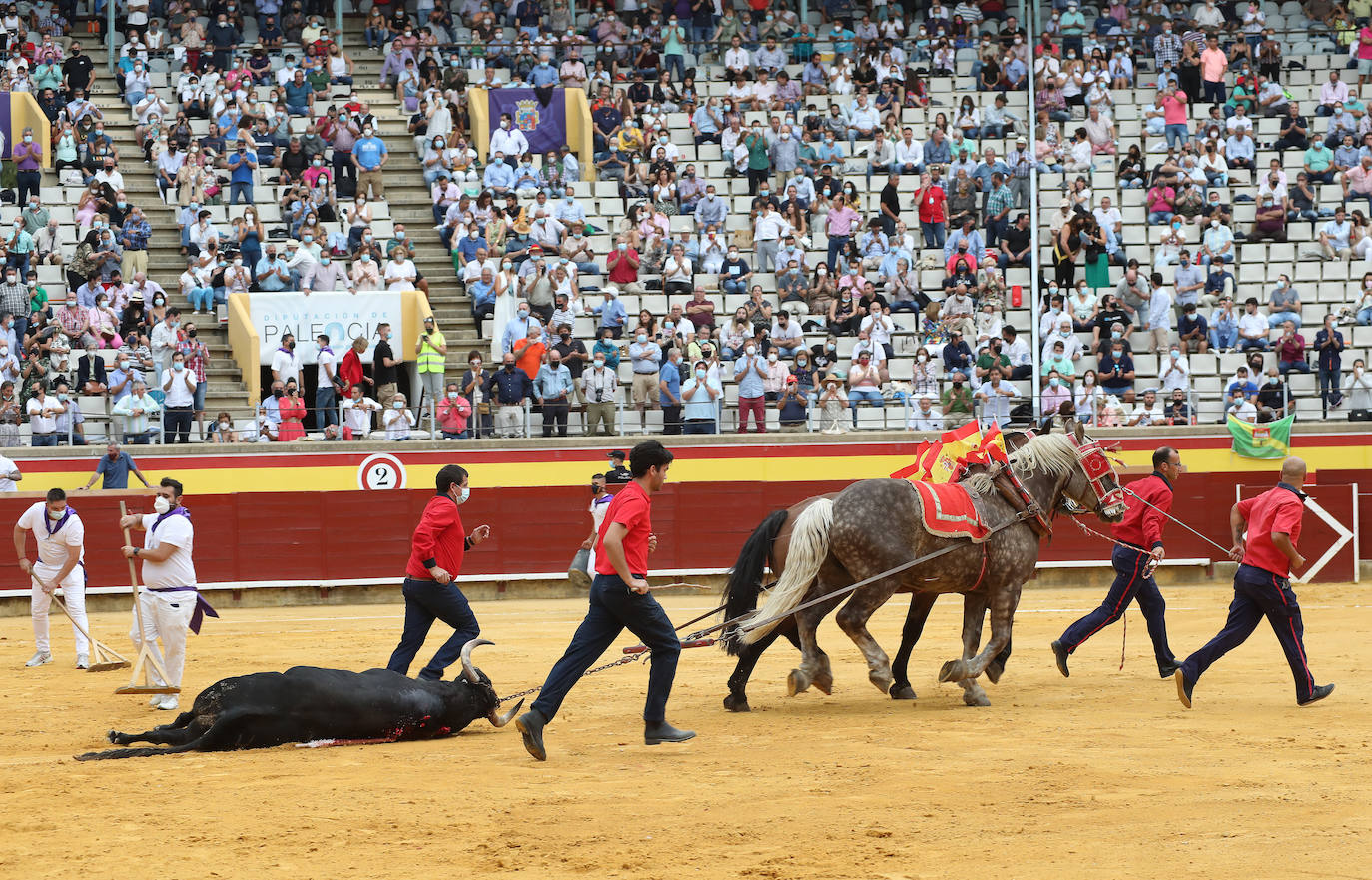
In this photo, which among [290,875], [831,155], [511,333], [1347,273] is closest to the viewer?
[290,875]

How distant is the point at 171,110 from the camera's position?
88.4 feet

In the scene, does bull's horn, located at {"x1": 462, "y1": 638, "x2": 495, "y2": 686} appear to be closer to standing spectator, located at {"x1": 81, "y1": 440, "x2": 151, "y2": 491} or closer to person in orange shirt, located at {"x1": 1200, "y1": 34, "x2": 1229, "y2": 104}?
standing spectator, located at {"x1": 81, "y1": 440, "x2": 151, "y2": 491}

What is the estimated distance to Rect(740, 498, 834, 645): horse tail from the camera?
35.5 feet

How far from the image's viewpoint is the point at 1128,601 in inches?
484

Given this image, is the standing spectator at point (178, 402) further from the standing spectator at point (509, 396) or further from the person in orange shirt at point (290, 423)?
the standing spectator at point (509, 396)

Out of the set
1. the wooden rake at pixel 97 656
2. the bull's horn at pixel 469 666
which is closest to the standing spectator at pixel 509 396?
the wooden rake at pixel 97 656

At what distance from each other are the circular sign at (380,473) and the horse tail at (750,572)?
1037 centimetres

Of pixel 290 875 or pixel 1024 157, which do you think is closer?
pixel 290 875

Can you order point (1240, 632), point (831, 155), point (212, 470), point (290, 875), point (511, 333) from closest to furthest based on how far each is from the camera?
1. point (290, 875)
2. point (1240, 632)
3. point (212, 470)
4. point (511, 333)
5. point (831, 155)

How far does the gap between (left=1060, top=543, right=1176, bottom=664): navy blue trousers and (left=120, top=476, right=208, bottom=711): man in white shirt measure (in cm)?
672

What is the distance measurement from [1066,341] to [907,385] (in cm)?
245

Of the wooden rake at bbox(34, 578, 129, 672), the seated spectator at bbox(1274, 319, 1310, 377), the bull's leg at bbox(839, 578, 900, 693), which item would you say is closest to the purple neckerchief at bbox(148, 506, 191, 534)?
the wooden rake at bbox(34, 578, 129, 672)

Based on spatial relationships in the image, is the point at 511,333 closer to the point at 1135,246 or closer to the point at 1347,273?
the point at 1135,246

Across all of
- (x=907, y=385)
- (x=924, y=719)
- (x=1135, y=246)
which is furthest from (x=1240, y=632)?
(x=1135, y=246)
